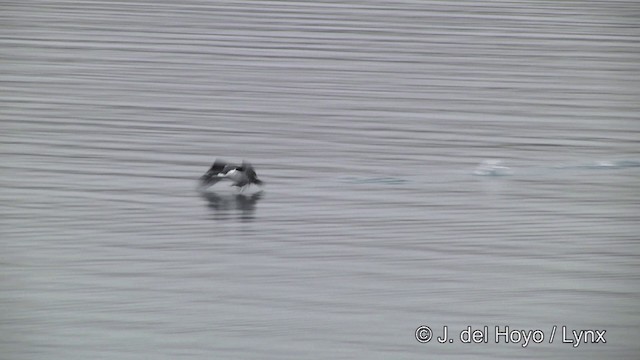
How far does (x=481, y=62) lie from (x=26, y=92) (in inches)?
90.4

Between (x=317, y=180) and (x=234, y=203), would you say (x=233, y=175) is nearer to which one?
(x=234, y=203)

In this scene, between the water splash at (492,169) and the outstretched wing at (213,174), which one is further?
the water splash at (492,169)

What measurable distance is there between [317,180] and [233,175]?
32 centimetres

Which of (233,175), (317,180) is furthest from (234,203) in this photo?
(317,180)

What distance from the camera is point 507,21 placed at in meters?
7.07

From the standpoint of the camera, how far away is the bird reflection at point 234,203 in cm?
403

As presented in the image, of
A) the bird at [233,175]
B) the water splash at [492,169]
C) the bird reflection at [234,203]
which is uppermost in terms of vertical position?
the water splash at [492,169]

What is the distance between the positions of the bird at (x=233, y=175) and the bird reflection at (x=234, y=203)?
5 centimetres

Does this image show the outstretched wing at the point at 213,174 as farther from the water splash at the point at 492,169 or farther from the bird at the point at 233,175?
the water splash at the point at 492,169

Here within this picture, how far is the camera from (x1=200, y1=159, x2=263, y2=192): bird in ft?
13.9

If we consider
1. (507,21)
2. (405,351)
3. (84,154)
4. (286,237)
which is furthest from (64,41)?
(405,351)

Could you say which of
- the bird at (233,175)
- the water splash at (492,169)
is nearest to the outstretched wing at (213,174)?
the bird at (233,175)

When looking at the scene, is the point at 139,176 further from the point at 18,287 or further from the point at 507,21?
the point at 507,21

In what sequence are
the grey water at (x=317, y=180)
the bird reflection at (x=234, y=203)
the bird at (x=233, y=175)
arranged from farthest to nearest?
the bird at (x=233, y=175)
the bird reflection at (x=234, y=203)
the grey water at (x=317, y=180)
